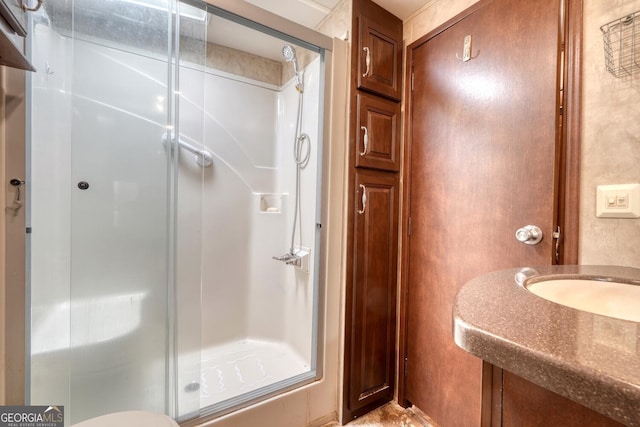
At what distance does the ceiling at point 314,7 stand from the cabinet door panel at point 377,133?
0.49m

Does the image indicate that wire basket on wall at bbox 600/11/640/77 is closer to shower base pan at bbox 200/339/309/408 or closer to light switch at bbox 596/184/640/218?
light switch at bbox 596/184/640/218

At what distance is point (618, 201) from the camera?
2.73 ft

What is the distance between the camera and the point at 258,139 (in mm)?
2039

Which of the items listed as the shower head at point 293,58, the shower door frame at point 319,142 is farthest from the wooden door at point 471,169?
the shower head at point 293,58

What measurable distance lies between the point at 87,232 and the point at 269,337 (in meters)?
1.38

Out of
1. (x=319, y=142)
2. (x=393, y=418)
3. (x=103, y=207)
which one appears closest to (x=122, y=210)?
(x=103, y=207)

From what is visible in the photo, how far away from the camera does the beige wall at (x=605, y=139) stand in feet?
2.68

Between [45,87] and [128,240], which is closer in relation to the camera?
[45,87]

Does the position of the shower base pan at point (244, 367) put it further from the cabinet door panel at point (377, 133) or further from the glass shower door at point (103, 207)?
the cabinet door panel at point (377, 133)

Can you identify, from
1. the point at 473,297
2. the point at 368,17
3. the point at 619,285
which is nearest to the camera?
the point at 473,297

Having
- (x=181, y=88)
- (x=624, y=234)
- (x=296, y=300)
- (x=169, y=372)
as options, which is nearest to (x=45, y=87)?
(x=181, y=88)

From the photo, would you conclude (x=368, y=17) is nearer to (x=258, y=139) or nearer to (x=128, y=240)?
(x=258, y=139)

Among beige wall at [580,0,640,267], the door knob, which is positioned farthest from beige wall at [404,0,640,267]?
the door knob

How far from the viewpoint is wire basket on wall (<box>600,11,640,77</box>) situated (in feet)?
2.67
